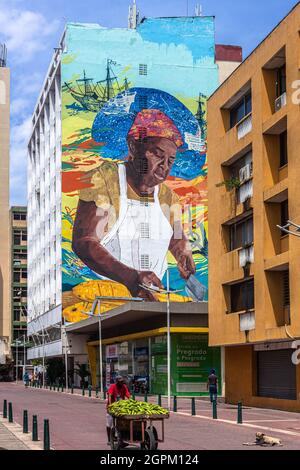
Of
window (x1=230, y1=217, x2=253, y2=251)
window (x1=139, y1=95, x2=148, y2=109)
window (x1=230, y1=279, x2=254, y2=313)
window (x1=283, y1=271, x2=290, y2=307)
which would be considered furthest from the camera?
window (x1=139, y1=95, x2=148, y2=109)

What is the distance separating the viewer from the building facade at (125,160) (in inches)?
3312

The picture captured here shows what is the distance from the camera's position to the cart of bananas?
18.0 metres

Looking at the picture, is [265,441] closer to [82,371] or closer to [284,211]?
[284,211]

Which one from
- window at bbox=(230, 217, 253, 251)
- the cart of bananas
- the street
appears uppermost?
window at bbox=(230, 217, 253, 251)

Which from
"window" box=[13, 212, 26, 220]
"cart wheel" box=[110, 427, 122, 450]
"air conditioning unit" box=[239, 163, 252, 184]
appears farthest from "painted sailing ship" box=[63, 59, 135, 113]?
"window" box=[13, 212, 26, 220]

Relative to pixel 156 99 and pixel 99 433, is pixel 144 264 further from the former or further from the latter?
pixel 99 433

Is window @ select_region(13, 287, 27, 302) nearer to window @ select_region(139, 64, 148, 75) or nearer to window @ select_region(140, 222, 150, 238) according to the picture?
window @ select_region(140, 222, 150, 238)

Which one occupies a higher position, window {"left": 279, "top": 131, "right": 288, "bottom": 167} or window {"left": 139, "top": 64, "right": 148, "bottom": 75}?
window {"left": 139, "top": 64, "right": 148, "bottom": 75}

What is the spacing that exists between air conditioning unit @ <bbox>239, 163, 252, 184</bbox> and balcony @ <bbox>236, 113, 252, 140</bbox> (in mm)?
1652

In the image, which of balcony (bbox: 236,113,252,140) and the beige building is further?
the beige building

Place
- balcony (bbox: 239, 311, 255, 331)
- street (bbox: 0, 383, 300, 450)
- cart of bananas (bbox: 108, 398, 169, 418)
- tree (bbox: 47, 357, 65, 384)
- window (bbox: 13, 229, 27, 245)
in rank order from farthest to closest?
window (bbox: 13, 229, 27, 245) → tree (bbox: 47, 357, 65, 384) → balcony (bbox: 239, 311, 255, 331) → street (bbox: 0, 383, 300, 450) → cart of bananas (bbox: 108, 398, 169, 418)

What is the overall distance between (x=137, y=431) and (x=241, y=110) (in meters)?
28.8

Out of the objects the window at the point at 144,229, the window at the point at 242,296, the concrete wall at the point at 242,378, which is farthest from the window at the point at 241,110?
the window at the point at 144,229
